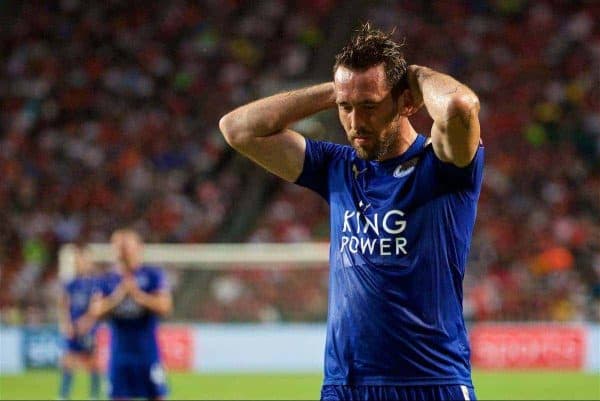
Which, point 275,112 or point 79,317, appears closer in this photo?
point 275,112

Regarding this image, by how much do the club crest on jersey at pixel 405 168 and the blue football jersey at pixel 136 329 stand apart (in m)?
6.97

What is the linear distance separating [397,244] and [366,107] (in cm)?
49

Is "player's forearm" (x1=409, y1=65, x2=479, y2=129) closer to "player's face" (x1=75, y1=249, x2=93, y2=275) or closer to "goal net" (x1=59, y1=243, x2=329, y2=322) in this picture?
"player's face" (x1=75, y1=249, x2=93, y2=275)

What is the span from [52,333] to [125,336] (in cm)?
970

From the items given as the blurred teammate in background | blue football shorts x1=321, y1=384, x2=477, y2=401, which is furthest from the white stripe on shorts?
the blurred teammate in background

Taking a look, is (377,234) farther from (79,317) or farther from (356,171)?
(79,317)

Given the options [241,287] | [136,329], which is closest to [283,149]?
[136,329]

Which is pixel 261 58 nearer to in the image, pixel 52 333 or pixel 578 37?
pixel 578 37

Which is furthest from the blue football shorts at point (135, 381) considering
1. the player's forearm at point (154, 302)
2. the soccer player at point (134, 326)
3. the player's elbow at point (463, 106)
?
the player's elbow at point (463, 106)

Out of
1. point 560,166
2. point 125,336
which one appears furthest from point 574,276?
point 125,336

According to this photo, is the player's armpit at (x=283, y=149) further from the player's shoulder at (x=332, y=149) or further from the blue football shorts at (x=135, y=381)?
the blue football shorts at (x=135, y=381)

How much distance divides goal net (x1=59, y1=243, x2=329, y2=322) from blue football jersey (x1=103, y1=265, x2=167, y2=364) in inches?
332

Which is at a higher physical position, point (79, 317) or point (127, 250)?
point (127, 250)

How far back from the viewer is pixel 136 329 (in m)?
10.5
